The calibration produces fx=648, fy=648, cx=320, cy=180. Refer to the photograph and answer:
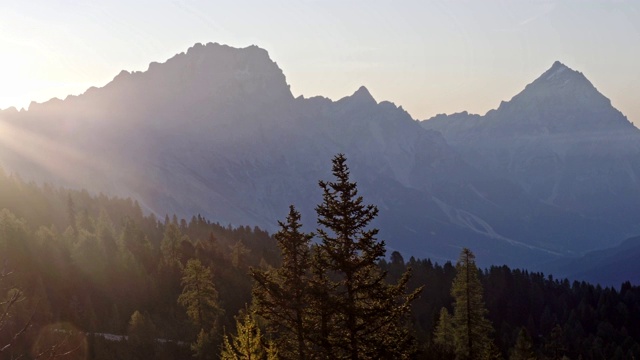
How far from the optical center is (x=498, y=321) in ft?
484

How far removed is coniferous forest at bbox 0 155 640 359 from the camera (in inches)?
848

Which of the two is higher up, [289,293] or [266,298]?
[289,293]

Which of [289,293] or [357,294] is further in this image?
[289,293]

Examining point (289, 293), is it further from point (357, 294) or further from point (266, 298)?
point (357, 294)

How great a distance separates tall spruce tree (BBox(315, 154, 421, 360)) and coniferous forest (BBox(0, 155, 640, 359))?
0.05 m

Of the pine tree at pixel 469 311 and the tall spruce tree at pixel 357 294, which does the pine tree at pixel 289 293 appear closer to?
the tall spruce tree at pixel 357 294

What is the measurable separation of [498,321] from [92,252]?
9342 cm

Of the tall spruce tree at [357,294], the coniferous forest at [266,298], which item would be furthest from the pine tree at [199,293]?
the tall spruce tree at [357,294]

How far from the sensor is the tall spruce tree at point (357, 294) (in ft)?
69.4

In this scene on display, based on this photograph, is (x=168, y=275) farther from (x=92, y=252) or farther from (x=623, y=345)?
(x=623, y=345)

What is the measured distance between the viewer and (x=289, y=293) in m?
23.3

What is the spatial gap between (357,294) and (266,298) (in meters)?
3.81

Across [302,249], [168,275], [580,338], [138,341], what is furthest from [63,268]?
[580,338]

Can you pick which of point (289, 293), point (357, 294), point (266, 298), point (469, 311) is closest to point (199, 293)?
point (469, 311)
